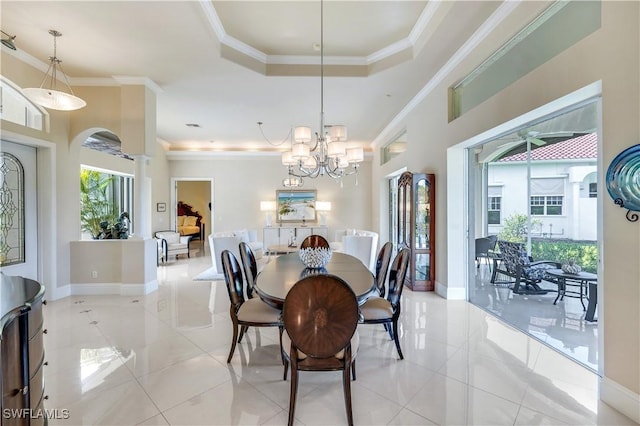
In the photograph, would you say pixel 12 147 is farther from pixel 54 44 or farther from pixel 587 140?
pixel 587 140

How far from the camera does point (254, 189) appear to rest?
347 inches

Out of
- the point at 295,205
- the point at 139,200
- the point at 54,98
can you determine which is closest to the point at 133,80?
the point at 54,98

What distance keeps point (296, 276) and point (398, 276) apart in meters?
0.94

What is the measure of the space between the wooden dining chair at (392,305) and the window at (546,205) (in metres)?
2.16

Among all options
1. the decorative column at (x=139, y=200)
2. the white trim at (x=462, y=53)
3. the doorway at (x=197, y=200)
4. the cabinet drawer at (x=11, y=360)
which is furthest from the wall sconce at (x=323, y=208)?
the cabinet drawer at (x=11, y=360)

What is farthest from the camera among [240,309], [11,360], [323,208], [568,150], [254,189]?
[254,189]

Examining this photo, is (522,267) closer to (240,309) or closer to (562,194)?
(562,194)

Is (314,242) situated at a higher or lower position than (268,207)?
lower

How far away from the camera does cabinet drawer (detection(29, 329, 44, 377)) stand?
1341mm

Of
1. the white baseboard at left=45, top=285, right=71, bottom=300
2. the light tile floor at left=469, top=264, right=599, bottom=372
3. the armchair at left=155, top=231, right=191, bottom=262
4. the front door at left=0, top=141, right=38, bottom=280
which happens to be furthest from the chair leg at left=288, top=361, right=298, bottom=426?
the armchair at left=155, top=231, right=191, bottom=262

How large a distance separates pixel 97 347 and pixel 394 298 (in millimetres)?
2925

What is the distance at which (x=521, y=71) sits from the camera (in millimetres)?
2760

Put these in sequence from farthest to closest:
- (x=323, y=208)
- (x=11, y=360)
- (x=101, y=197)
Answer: (x=323, y=208) → (x=101, y=197) → (x=11, y=360)

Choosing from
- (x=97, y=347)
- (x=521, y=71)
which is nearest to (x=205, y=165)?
(x=97, y=347)
